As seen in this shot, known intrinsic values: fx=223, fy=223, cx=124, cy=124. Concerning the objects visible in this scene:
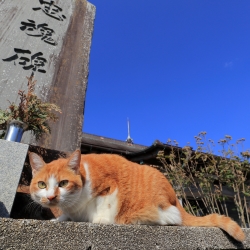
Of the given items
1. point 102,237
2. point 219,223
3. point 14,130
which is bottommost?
point 102,237

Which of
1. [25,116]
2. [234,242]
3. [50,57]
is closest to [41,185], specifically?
[25,116]

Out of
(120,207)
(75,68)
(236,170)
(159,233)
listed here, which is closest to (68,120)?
(75,68)

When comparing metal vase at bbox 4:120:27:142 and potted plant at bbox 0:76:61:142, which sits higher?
potted plant at bbox 0:76:61:142

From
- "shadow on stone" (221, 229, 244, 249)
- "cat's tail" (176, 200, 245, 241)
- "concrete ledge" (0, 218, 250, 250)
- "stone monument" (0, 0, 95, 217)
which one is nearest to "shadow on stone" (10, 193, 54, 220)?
"concrete ledge" (0, 218, 250, 250)

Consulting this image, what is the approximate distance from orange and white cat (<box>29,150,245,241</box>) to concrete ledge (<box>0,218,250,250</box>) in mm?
147

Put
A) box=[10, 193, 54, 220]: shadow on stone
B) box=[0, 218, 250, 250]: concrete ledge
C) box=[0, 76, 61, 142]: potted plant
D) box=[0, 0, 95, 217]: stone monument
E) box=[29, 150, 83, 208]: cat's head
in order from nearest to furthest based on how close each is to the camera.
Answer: box=[0, 218, 250, 250]: concrete ledge
box=[29, 150, 83, 208]: cat's head
box=[10, 193, 54, 220]: shadow on stone
box=[0, 76, 61, 142]: potted plant
box=[0, 0, 95, 217]: stone monument

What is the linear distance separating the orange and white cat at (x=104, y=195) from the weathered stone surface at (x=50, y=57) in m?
1.89

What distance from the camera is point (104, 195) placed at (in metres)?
1.48

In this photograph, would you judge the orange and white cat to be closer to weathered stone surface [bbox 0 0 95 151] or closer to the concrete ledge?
the concrete ledge

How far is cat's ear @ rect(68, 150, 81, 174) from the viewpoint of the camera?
143 cm

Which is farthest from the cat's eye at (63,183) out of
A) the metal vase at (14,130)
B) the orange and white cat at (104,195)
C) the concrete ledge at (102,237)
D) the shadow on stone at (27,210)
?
the metal vase at (14,130)

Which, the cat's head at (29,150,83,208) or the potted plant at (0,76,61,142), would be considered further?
the potted plant at (0,76,61,142)

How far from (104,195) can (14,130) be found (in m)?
1.06

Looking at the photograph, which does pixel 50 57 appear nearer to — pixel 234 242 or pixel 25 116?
pixel 25 116
